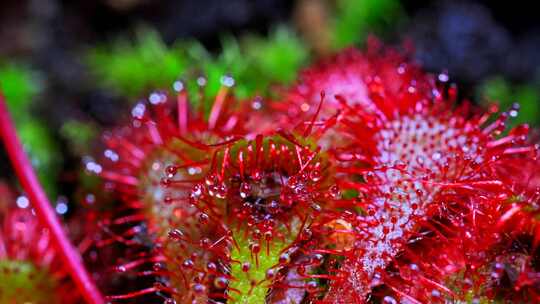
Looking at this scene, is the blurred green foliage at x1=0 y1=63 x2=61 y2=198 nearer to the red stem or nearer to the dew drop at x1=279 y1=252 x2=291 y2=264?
the red stem

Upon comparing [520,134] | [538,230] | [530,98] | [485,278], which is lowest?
[485,278]

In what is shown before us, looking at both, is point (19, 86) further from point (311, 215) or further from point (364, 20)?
point (311, 215)

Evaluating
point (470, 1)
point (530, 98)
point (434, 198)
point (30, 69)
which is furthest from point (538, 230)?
point (30, 69)

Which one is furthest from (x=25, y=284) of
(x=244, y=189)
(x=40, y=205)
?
(x=244, y=189)

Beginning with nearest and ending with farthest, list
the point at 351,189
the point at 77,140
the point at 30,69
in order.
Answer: the point at 351,189 → the point at 77,140 → the point at 30,69

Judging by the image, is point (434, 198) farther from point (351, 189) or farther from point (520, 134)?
point (520, 134)

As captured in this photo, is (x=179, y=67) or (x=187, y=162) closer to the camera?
(x=187, y=162)
